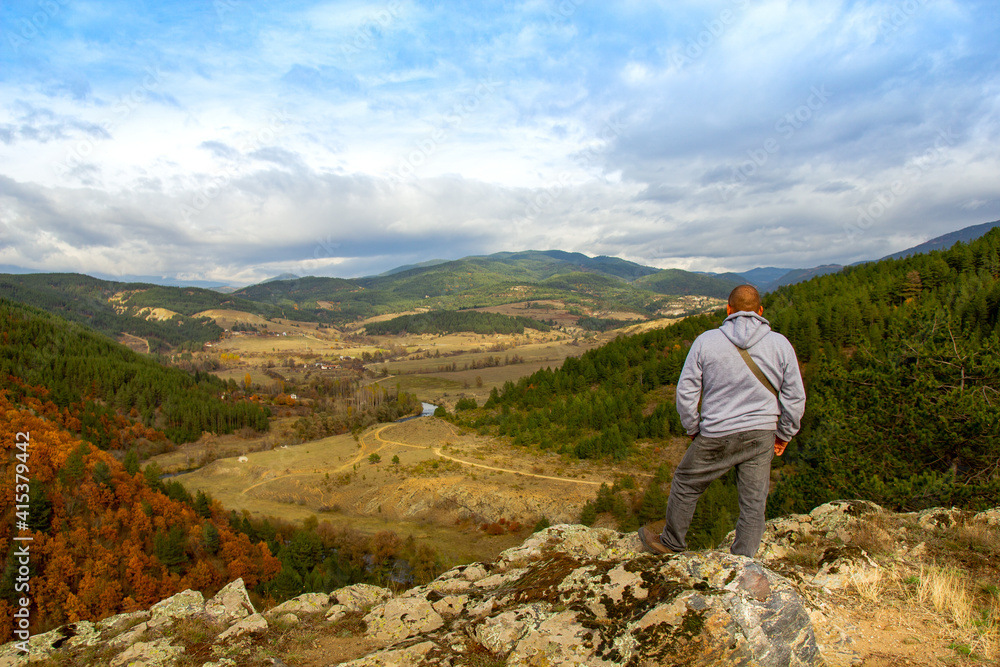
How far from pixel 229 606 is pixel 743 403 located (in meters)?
9.73

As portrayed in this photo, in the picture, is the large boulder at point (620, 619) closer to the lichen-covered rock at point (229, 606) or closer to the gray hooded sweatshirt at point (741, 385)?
the gray hooded sweatshirt at point (741, 385)

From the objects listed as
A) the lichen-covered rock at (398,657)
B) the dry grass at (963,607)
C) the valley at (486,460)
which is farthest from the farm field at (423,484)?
the dry grass at (963,607)

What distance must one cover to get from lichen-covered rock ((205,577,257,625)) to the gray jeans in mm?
7832

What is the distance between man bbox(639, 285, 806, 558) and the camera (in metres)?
5.75

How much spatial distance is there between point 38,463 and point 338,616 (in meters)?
67.3

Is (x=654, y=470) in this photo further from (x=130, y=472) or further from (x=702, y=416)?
(x=130, y=472)

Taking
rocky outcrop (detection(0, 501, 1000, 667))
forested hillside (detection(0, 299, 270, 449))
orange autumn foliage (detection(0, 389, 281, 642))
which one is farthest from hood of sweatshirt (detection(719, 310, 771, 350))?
forested hillside (detection(0, 299, 270, 449))

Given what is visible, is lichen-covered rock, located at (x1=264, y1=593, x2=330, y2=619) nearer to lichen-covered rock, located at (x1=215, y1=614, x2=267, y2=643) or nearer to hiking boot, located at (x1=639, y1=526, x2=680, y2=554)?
lichen-covered rock, located at (x1=215, y1=614, x2=267, y2=643)

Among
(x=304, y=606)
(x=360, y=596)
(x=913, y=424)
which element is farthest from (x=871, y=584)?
(x=913, y=424)

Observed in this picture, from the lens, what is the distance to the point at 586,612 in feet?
17.6

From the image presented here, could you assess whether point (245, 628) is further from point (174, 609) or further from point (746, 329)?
point (746, 329)

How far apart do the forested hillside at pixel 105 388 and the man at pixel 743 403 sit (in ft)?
418

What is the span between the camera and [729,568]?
5285 millimetres

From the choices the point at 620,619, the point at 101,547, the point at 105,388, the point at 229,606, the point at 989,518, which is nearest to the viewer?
the point at 620,619
